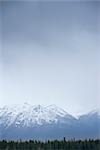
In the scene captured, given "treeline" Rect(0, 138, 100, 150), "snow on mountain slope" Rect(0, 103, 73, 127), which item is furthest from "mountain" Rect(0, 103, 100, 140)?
"treeline" Rect(0, 138, 100, 150)

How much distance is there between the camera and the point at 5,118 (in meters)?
8.77

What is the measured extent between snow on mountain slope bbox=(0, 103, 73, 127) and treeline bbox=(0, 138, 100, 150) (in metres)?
0.30

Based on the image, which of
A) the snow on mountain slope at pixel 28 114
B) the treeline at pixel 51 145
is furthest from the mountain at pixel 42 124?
the treeline at pixel 51 145

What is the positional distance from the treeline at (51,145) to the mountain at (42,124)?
0.12 metres

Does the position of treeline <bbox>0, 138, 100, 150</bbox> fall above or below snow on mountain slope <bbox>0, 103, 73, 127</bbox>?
below

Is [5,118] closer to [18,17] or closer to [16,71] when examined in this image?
[16,71]

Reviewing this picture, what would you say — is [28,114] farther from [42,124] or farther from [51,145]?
[51,145]

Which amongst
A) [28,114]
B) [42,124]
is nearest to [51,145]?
[42,124]

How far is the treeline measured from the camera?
848 cm

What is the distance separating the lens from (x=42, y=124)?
8.83m

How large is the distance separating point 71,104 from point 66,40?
37.1 inches

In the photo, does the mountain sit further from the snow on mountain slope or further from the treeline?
the treeline

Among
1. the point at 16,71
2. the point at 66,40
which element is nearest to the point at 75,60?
the point at 66,40

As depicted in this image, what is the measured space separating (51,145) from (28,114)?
575mm
